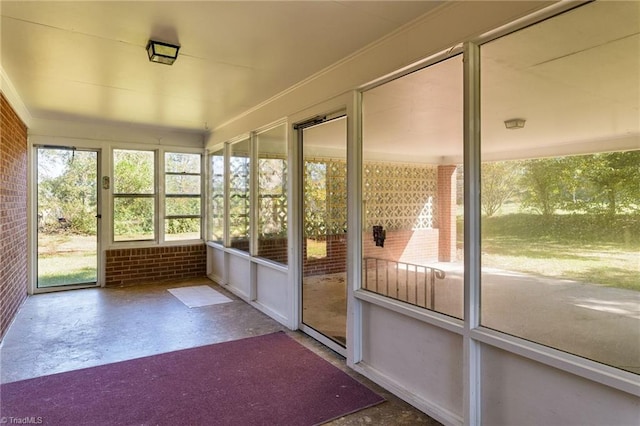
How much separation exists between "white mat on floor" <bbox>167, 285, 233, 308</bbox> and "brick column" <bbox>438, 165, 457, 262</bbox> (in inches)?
125

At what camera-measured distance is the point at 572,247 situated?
268 centimetres

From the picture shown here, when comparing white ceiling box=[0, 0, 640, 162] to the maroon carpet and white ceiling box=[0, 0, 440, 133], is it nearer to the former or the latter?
white ceiling box=[0, 0, 440, 133]

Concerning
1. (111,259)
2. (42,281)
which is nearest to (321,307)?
(111,259)

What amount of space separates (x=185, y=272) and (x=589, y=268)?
5874 millimetres

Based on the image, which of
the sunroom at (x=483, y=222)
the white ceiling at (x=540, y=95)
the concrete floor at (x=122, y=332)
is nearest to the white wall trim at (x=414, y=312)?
the sunroom at (x=483, y=222)

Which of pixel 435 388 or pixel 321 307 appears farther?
pixel 321 307

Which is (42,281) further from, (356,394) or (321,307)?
(356,394)

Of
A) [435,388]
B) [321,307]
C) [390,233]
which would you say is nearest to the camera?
[435,388]

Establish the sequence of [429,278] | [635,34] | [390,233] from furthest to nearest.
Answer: [390,233], [429,278], [635,34]

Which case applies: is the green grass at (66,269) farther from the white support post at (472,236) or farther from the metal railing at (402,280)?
the white support post at (472,236)

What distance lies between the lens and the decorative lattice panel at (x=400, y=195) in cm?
342

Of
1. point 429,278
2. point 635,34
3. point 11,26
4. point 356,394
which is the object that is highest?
point 11,26

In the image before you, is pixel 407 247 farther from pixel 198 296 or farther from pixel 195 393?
pixel 198 296

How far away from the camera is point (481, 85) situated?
220 centimetres
